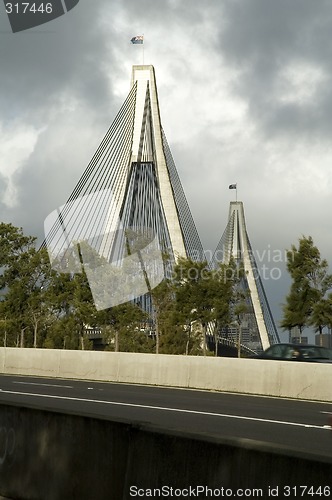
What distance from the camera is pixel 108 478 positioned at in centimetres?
593

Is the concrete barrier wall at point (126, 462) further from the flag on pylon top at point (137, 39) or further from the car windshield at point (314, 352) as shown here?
the flag on pylon top at point (137, 39)

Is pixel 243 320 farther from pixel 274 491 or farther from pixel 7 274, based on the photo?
pixel 274 491

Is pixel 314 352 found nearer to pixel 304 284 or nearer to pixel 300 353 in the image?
pixel 300 353

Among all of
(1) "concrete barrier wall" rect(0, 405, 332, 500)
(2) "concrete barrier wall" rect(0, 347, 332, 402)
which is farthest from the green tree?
(1) "concrete barrier wall" rect(0, 405, 332, 500)

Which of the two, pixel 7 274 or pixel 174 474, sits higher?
pixel 7 274

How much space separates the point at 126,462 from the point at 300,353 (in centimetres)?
1638

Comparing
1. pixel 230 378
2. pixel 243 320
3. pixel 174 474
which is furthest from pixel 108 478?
pixel 243 320

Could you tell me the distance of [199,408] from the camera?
16.4 m

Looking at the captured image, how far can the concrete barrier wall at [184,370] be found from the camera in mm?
19859

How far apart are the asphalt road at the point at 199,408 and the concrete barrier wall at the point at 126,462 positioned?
2552 mm

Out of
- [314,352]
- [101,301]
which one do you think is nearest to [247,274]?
[101,301]

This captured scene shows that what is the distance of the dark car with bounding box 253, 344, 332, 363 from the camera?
848 inches

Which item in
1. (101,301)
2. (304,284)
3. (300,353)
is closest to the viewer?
(300,353)

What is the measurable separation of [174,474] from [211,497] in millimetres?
431
